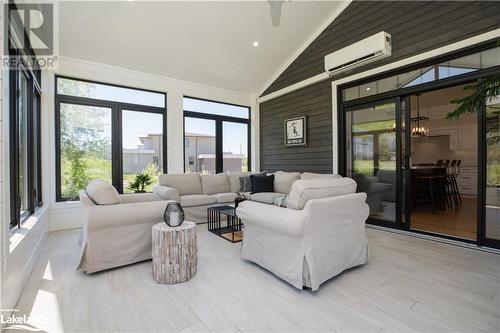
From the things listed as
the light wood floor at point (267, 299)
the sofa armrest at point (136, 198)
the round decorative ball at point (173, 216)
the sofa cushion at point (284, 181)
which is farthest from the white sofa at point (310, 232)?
the sofa cushion at point (284, 181)

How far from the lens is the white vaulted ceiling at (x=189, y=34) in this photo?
3834 mm

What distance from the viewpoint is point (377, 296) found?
2.04 m

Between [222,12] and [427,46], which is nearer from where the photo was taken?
[427,46]

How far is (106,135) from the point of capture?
4793mm

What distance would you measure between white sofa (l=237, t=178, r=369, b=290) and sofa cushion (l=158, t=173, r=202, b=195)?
246 centimetres

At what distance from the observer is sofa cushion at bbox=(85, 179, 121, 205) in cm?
260

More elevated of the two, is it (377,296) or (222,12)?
(222,12)

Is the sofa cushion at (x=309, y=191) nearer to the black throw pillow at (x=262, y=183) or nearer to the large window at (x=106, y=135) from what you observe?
the black throw pillow at (x=262, y=183)

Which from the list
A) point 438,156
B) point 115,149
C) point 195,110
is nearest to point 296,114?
point 195,110

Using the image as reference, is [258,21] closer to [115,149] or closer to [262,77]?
[262,77]

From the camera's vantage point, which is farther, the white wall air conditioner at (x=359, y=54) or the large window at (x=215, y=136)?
the large window at (x=215, y=136)

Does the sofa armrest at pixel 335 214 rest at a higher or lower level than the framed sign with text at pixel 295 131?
lower

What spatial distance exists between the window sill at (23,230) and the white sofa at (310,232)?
1.96m

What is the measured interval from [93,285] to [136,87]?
4026 mm
